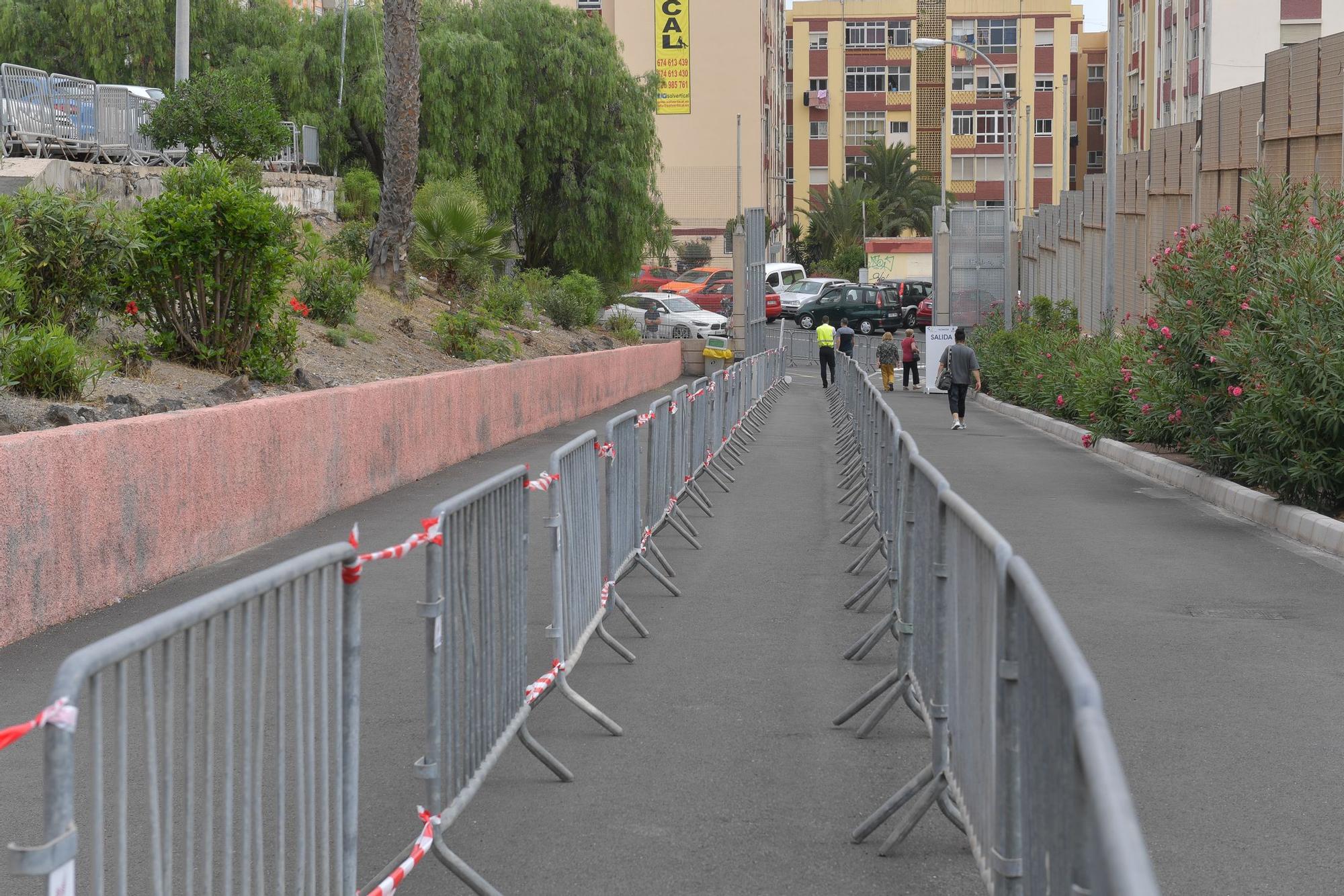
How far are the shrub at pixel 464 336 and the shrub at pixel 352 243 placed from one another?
2.84m

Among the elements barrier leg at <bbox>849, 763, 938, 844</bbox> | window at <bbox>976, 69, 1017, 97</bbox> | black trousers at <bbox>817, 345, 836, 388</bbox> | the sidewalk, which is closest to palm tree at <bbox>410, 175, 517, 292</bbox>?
black trousers at <bbox>817, 345, 836, 388</bbox>

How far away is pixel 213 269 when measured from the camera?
54.1ft

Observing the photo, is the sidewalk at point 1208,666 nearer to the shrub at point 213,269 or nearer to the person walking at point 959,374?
the shrub at point 213,269

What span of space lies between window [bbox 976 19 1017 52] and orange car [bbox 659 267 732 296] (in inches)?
1374

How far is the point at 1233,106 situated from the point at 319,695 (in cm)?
2336

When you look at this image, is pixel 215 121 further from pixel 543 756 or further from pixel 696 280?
pixel 696 280

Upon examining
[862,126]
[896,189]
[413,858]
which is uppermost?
[862,126]

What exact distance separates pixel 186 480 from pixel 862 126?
3866 inches

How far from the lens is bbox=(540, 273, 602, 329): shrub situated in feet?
118

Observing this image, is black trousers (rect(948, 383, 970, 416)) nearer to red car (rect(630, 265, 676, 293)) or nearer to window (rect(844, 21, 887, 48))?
red car (rect(630, 265, 676, 293))

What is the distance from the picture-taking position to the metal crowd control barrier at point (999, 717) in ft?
8.07

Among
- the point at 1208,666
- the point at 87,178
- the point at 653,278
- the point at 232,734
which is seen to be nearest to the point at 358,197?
the point at 87,178

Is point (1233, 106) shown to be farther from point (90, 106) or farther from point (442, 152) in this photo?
point (442, 152)

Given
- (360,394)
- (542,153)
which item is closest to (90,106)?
(360,394)
